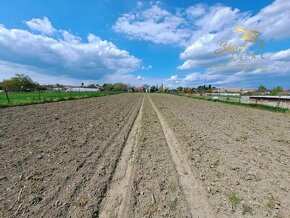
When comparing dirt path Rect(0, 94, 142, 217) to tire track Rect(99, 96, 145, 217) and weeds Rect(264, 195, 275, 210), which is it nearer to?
tire track Rect(99, 96, 145, 217)

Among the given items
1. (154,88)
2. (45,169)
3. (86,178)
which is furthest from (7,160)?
(154,88)

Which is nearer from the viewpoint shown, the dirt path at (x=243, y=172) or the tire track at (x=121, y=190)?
the tire track at (x=121, y=190)

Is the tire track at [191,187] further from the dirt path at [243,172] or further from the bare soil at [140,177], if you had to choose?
the dirt path at [243,172]

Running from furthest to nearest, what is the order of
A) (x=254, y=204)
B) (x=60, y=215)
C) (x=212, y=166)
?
(x=212, y=166)
(x=254, y=204)
(x=60, y=215)

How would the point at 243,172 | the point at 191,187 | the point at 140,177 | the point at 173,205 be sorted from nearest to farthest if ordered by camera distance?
the point at 173,205 < the point at 191,187 < the point at 140,177 < the point at 243,172

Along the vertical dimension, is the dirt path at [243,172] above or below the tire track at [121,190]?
above

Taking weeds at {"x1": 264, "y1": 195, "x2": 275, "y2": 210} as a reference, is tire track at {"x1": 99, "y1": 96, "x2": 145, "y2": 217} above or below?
below

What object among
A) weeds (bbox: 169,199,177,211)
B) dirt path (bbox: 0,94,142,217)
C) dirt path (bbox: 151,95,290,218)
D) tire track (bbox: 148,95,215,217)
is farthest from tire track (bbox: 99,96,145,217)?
dirt path (bbox: 151,95,290,218)

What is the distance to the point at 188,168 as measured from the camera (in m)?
4.10

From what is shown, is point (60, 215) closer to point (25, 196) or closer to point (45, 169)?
point (25, 196)

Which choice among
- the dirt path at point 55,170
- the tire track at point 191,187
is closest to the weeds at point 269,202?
the tire track at point 191,187

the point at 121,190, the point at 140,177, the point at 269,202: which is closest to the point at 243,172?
the point at 269,202

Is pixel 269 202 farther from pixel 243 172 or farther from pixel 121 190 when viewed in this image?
pixel 121 190

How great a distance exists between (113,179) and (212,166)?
93.8 inches
